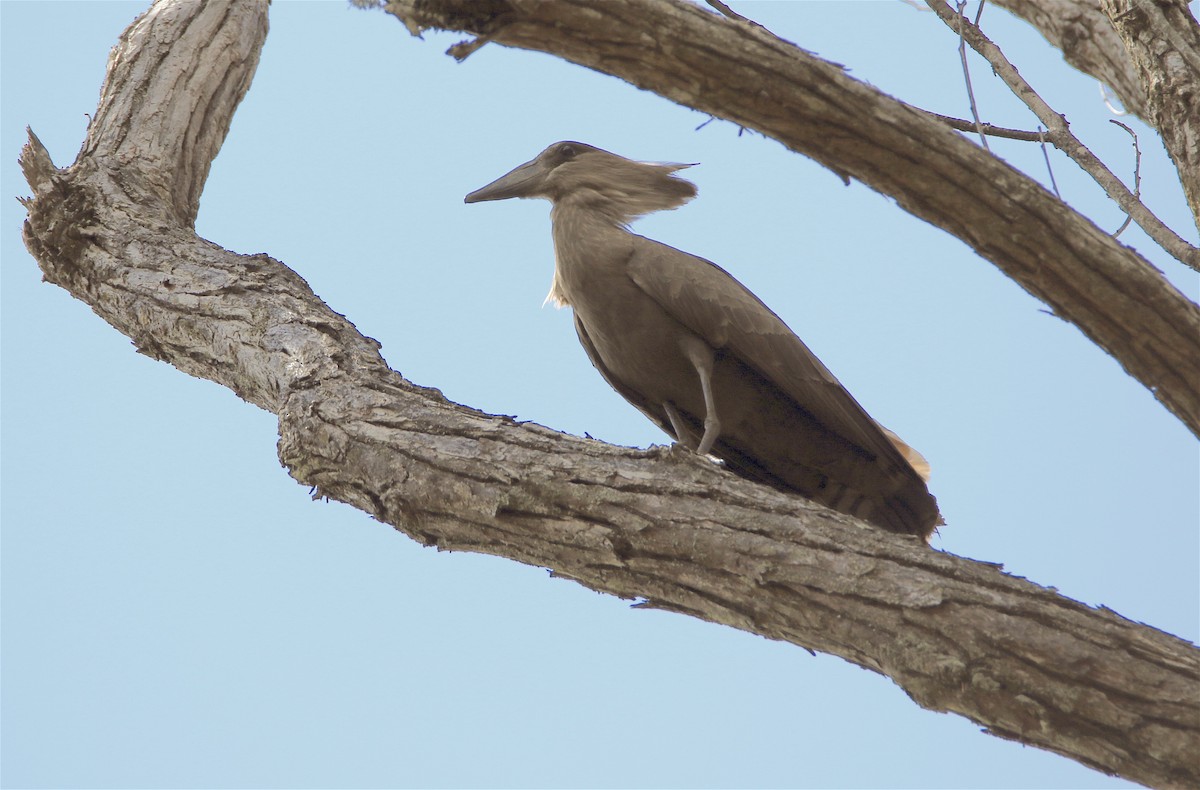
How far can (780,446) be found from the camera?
4.89m

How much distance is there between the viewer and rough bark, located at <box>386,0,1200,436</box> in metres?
3.18

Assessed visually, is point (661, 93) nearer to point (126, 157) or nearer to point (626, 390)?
point (626, 390)

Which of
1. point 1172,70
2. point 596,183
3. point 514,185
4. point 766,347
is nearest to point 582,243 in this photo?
point 596,183

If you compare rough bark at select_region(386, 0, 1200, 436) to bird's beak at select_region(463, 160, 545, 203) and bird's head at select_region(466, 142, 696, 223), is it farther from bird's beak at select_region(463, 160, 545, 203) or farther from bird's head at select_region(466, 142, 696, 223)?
bird's beak at select_region(463, 160, 545, 203)

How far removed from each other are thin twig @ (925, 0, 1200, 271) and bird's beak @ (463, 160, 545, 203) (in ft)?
7.14

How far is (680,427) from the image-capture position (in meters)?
A: 5.08

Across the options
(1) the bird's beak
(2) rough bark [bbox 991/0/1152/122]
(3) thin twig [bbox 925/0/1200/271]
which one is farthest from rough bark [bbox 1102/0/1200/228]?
(1) the bird's beak

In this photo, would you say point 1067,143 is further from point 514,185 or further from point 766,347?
point 514,185

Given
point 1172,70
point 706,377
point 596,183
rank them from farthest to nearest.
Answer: point 596,183 < point 706,377 < point 1172,70

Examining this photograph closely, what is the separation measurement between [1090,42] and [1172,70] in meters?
1.90

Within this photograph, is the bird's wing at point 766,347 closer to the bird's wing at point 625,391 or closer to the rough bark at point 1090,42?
the bird's wing at point 625,391

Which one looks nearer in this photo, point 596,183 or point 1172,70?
point 1172,70

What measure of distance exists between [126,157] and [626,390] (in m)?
2.57

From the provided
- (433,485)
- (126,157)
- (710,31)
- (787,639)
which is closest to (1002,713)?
(787,639)
